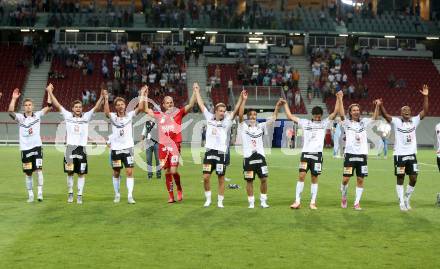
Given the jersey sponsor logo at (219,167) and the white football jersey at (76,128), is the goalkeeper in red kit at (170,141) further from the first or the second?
the white football jersey at (76,128)

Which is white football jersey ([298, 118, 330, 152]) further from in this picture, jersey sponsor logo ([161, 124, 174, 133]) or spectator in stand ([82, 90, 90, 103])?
spectator in stand ([82, 90, 90, 103])

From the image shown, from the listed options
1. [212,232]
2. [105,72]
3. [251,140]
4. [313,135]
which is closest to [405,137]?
[313,135]

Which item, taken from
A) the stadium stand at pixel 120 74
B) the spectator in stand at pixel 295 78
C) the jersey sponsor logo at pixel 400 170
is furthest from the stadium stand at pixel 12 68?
the jersey sponsor logo at pixel 400 170

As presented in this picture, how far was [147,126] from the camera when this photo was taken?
23062 mm

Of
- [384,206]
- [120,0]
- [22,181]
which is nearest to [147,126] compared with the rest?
[22,181]

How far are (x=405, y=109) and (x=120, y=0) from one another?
56.6m

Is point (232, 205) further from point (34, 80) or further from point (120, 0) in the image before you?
point (120, 0)

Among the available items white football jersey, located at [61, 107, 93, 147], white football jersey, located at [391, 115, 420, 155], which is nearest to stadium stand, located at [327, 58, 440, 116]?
white football jersey, located at [391, 115, 420, 155]

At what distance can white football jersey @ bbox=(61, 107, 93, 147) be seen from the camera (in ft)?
53.1

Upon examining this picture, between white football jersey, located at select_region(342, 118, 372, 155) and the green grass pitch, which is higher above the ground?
white football jersey, located at select_region(342, 118, 372, 155)

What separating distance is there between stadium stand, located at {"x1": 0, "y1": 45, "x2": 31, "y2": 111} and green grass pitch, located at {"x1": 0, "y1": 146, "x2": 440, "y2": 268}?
38.5m

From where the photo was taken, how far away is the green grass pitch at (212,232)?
10.1 metres

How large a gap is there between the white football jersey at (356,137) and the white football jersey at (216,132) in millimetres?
2708

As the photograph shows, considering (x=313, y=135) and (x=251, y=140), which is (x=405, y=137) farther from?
(x=251, y=140)
